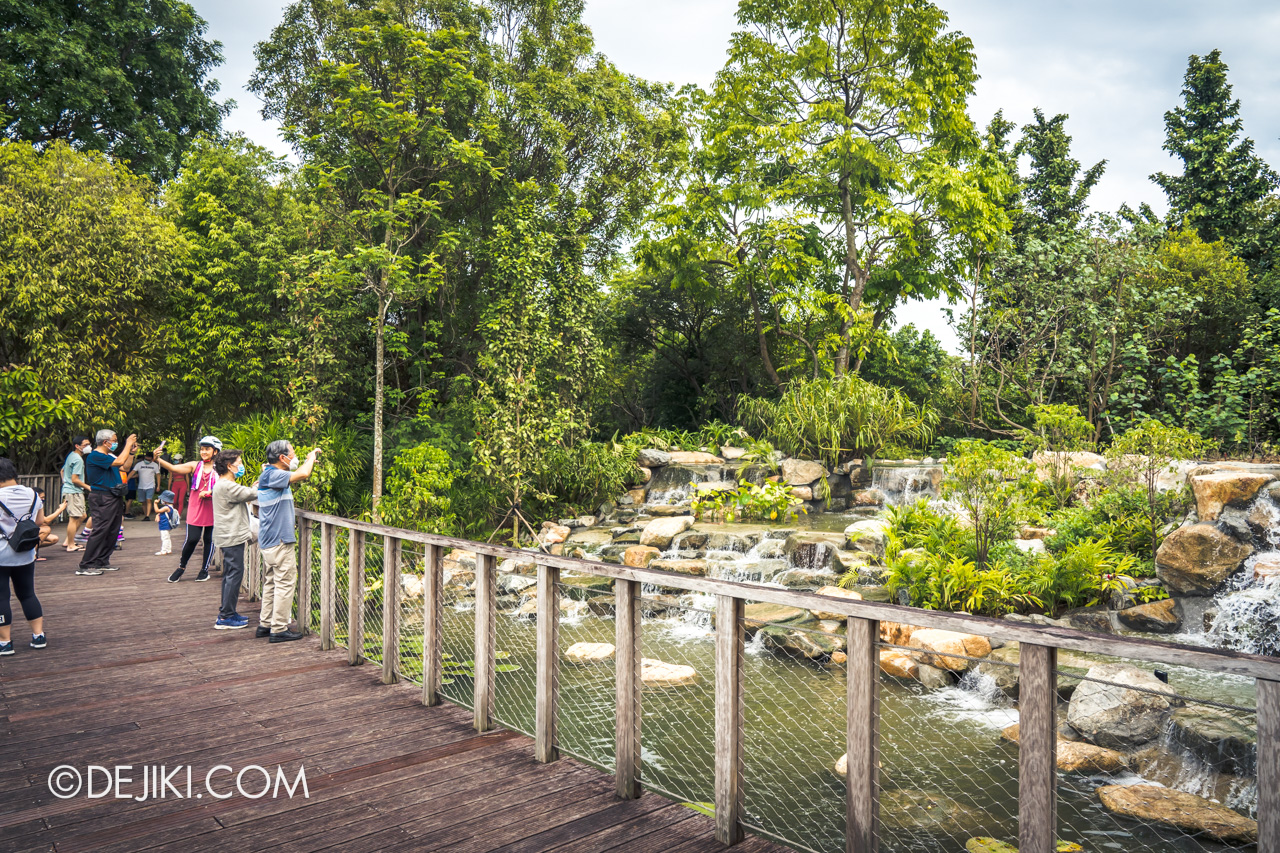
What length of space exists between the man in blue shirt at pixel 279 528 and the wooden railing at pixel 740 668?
0.84 m

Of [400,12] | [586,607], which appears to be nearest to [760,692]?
[586,607]

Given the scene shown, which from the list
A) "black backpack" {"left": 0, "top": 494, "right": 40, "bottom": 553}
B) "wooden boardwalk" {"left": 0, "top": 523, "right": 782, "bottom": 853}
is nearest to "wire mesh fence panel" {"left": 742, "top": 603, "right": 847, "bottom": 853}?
"wooden boardwalk" {"left": 0, "top": 523, "right": 782, "bottom": 853}

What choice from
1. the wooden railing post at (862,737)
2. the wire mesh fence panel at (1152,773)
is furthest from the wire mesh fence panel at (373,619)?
the wire mesh fence panel at (1152,773)

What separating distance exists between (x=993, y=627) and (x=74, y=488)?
43.9 feet

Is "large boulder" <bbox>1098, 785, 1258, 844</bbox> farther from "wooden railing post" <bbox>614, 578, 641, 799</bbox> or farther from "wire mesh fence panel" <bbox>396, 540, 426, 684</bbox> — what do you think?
"wire mesh fence panel" <bbox>396, 540, 426, 684</bbox>

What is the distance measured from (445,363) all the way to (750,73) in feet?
33.3

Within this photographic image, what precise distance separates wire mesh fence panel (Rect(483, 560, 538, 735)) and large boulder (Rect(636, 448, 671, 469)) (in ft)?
15.6

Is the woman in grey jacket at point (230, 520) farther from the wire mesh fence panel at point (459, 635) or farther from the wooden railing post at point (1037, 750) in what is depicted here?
the wooden railing post at point (1037, 750)

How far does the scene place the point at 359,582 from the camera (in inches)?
216

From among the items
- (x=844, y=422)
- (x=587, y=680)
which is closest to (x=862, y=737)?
(x=587, y=680)

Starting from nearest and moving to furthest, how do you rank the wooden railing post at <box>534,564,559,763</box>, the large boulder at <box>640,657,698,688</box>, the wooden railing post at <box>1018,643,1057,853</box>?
the wooden railing post at <box>1018,643,1057,853</box> → the wooden railing post at <box>534,564,559,763</box> → the large boulder at <box>640,657,698,688</box>

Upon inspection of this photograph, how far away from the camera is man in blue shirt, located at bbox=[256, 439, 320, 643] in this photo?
19.1ft

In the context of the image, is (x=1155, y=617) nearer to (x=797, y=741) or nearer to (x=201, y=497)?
(x=797, y=741)

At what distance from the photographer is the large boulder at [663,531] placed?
1152 cm
